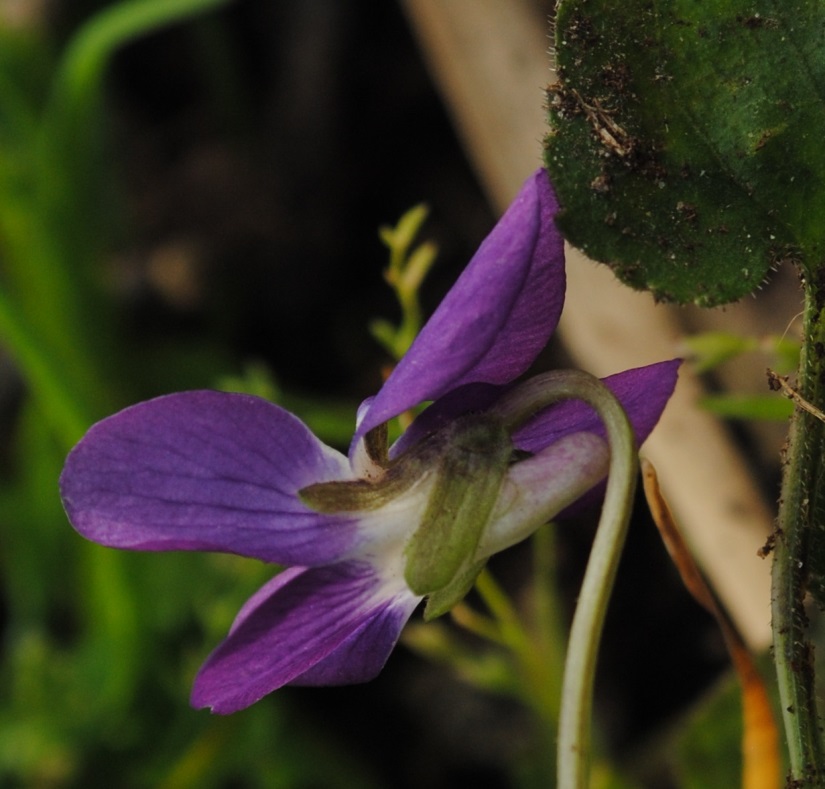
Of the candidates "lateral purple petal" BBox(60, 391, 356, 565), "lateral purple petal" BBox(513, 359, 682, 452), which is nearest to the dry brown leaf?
"lateral purple petal" BBox(513, 359, 682, 452)

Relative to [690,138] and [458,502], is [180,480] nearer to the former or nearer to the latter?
[458,502]

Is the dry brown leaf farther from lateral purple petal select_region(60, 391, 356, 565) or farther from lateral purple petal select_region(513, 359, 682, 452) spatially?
lateral purple petal select_region(60, 391, 356, 565)

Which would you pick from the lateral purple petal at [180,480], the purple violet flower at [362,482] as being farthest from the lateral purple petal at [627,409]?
the lateral purple petal at [180,480]

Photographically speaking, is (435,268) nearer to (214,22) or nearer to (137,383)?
(137,383)

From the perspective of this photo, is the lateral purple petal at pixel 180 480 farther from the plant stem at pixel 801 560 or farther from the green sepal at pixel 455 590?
the plant stem at pixel 801 560

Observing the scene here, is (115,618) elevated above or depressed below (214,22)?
below

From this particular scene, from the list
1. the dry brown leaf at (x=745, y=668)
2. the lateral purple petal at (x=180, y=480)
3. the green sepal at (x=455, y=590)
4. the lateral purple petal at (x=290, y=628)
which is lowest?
the dry brown leaf at (x=745, y=668)

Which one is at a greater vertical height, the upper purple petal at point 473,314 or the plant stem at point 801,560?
the upper purple petal at point 473,314

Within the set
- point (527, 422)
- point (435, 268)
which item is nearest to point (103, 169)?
point (435, 268)
